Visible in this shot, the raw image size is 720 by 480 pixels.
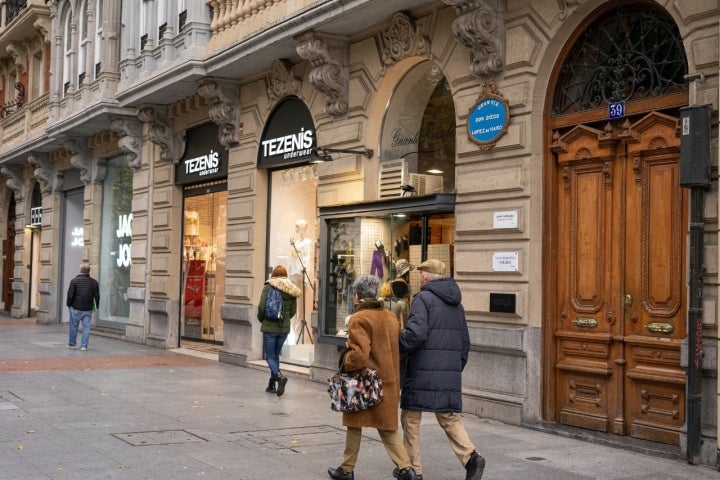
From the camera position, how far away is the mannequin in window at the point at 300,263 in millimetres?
15617

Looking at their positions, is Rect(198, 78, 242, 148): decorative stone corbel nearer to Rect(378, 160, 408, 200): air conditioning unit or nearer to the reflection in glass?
the reflection in glass

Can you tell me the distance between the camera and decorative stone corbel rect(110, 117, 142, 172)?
21.0 meters

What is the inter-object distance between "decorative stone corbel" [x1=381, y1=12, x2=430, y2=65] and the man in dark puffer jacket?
5831 millimetres

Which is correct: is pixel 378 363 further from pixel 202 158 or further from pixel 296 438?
pixel 202 158

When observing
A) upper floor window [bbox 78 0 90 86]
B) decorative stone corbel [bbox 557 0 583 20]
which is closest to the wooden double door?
decorative stone corbel [bbox 557 0 583 20]

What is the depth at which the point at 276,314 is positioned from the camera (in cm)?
1255

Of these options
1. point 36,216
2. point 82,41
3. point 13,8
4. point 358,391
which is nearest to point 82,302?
point 82,41

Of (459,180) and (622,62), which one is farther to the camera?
(459,180)

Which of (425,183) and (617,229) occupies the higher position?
(425,183)

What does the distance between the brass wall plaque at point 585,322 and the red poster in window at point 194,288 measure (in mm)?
10889

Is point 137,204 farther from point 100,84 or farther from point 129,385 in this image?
point 129,385

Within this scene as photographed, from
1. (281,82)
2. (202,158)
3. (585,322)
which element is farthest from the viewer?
(202,158)

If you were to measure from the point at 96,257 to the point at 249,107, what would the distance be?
950 cm

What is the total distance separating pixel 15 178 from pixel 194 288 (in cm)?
1506
